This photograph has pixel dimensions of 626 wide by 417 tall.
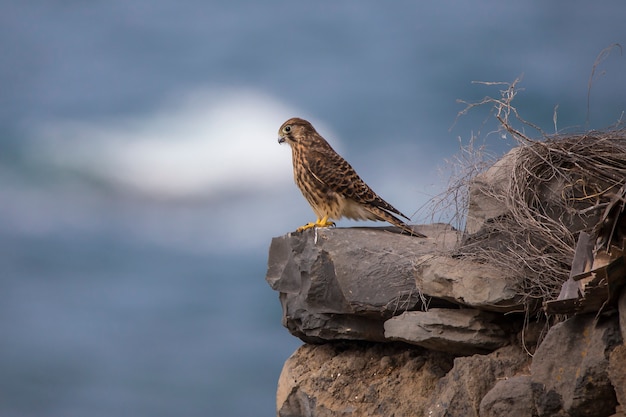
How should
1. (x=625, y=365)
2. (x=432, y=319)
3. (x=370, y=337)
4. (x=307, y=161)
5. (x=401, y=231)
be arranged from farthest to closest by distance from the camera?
(x=307, y=161), (x=401, y=231), (x=370, y=337), (x=432, y=319), (x=625, y=365)

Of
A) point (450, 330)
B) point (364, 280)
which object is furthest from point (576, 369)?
point (364, 280)

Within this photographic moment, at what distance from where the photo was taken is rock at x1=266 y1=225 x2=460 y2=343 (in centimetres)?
640

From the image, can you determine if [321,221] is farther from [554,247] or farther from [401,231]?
[554,247]

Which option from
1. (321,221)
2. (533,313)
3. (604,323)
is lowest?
(604,323)

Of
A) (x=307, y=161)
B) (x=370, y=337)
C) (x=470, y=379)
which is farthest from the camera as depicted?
(x=307, y=161)

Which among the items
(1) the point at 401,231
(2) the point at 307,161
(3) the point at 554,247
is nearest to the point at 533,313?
(3) the point at 554,247

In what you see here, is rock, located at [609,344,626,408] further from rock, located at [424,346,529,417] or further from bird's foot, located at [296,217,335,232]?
bird's foot, located at [296,217,335,232]

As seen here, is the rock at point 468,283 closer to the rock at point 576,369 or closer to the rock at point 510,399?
the rock at point 510,399

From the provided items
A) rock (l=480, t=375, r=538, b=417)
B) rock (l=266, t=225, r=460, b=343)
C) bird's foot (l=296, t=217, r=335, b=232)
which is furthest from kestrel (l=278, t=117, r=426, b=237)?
rock (l=480, t=375, r=538, b=417)

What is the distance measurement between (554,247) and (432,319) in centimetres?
100

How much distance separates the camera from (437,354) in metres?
6.34

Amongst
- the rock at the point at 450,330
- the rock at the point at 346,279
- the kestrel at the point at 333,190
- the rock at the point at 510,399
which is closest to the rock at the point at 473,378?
the rock at the point at 450,330

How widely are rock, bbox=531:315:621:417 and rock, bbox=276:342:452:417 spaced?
1506 millimetres

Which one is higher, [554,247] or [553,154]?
[553,154]
